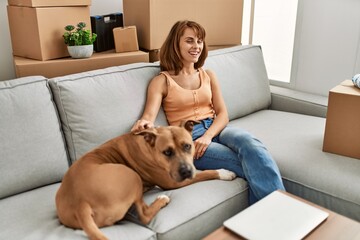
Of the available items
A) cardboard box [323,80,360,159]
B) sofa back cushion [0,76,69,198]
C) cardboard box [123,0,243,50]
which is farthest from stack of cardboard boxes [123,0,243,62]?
cardboard box [323,80,360,159]

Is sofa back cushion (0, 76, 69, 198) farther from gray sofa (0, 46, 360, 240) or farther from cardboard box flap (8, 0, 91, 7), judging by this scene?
cardboard box flap (8, 0, 91, 7)

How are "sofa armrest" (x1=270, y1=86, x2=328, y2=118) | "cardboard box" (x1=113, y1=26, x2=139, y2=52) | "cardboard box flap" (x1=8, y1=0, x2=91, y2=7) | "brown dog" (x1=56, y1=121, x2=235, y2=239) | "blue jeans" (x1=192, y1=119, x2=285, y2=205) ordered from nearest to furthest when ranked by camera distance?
"brown dog" (x1=56, y1=121, x2=235, y2=239) → "blue jeans" (x1=192, y1=119, x2=285, y2=205) → "cardboard box flap" (x1=8, y1=0, x2=91, y2=7) → "cardboard box" (x1=113, y1=26, x2=139, y2=52) → "sofa armrest" (x1=270, y1=86, x2=328, y2=118)

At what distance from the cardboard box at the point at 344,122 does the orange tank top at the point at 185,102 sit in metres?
0.64

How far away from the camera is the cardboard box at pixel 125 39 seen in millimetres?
2342

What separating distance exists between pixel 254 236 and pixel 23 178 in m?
1.04

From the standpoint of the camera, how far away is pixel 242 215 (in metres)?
1.33

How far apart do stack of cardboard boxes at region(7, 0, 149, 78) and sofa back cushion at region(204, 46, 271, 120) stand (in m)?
0.75

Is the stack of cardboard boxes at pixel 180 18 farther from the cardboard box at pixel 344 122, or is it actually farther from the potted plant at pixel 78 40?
the cardboard box at pixel 344 122

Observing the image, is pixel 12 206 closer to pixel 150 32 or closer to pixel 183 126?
pixel 183 126

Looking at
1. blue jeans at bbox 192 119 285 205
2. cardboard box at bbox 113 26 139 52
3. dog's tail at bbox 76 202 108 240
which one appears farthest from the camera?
cardboard box at bbox 113 26 139 52

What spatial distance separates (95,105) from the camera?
1.87 meters

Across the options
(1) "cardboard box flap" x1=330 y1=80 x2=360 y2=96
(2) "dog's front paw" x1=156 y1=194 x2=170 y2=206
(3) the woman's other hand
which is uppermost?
(1) "cardboard box flap" x1=330 y1=80 x2=360 y2=96

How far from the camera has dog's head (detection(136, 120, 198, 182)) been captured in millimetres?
1568

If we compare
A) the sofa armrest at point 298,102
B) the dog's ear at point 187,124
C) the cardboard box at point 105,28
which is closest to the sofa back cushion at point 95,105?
the dog's ear at point 187,124
